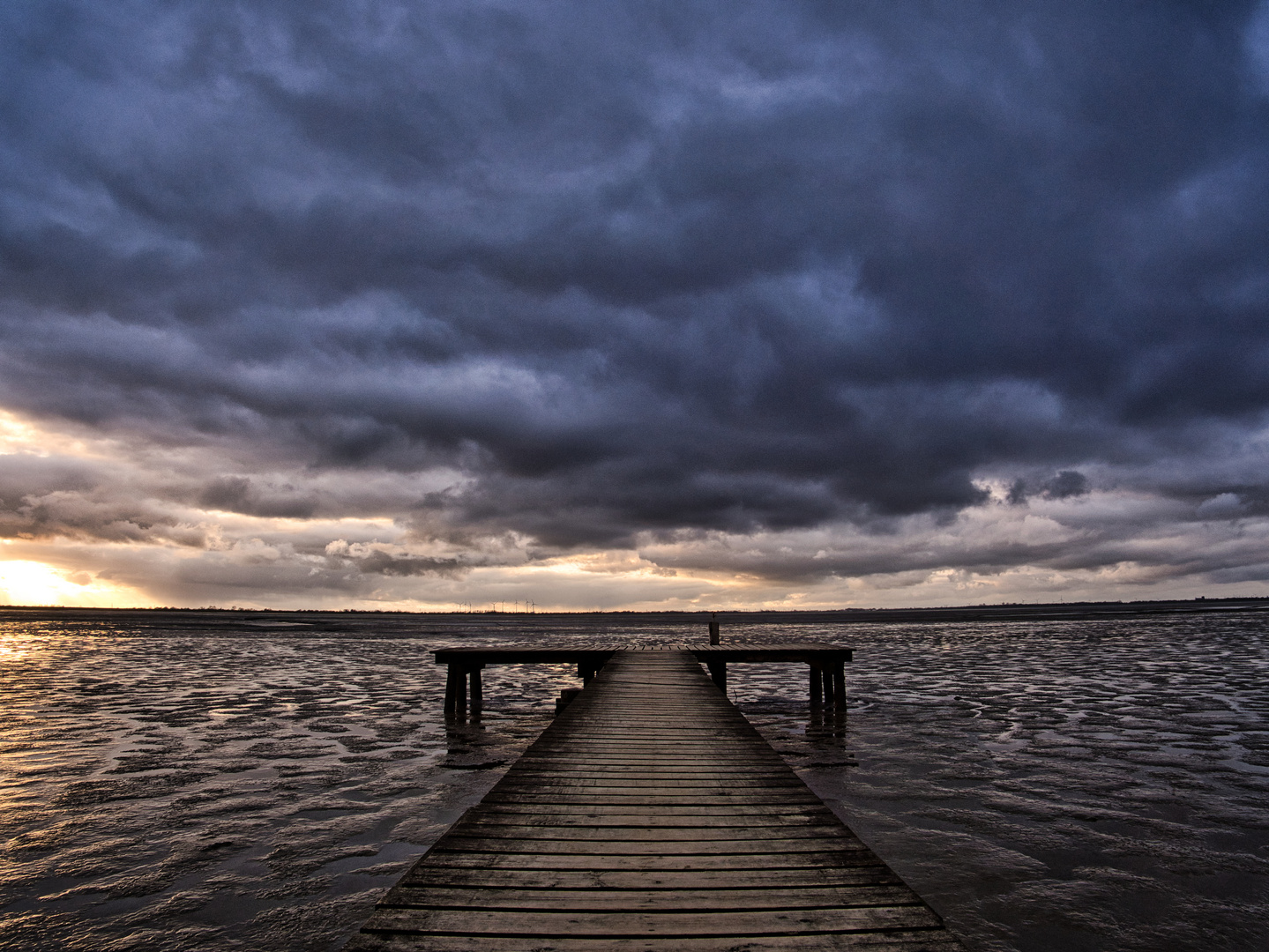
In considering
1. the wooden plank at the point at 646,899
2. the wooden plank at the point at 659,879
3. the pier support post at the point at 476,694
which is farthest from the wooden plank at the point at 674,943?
the pier support post at the point at 476,694

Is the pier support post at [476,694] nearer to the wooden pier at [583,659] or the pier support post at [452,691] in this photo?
the wooden pier at [583,659]

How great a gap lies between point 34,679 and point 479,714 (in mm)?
16129

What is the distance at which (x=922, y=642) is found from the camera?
138 feet

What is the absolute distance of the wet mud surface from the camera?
19.6ft

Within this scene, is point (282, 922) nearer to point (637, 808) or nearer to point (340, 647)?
point (637, 808)

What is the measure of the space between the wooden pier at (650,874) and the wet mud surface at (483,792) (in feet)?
5.82

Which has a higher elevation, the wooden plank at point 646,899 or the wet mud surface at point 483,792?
the wooden plank at point 646,899

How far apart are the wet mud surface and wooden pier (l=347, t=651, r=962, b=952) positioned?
5.82 feet

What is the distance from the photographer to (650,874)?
14.4 feet

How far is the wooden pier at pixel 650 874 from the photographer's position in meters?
3.60

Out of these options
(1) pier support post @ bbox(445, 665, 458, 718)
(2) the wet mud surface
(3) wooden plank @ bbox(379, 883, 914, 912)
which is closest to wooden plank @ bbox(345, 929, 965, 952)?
(3) wooden plank @ bbox(379, 883, 914, 912)

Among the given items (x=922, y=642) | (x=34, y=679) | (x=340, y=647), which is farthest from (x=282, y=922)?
(x=922, y=642)

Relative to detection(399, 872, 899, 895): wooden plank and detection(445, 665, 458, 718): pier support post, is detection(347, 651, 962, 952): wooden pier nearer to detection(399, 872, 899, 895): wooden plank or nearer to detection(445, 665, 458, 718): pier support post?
detection(399, 872, 899, 895): wooden plank

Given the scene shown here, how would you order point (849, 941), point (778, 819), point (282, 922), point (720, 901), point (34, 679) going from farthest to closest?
point (34, 679)
point (282, 922)
point (778, 819)
point (720, 901)
point (849, 941)
